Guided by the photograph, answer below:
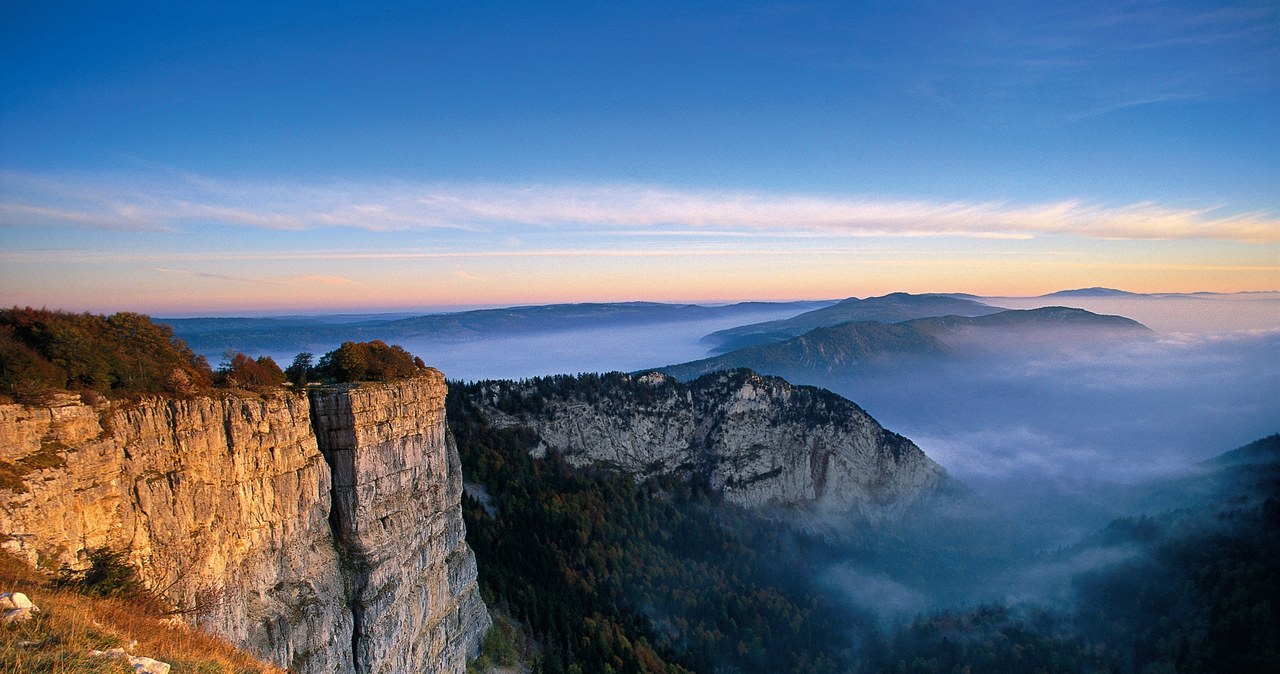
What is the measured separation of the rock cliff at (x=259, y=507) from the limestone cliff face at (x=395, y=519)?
86 mm

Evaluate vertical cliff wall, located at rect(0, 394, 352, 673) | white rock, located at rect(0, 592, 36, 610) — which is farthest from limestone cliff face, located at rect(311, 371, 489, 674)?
white rock, located at rect(0, 592, 36, 610)

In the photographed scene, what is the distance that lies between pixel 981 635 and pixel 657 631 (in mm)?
46676

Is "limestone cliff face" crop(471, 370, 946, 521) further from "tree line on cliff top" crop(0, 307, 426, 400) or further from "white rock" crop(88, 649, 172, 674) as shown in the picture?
"white rock" crop(88, 649, 172, 674)

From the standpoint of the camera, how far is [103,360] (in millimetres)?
16672

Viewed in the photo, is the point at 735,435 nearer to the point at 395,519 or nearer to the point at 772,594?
the point at 772,594

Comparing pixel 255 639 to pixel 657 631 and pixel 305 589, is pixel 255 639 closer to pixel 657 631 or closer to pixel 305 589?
pixel 305 589

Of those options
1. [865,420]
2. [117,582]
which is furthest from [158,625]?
[865,420]

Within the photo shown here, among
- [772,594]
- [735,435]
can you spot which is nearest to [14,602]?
[772,594]

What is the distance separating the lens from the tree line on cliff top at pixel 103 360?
15.1 metres

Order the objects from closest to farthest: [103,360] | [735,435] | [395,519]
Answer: [103,360], [395,519], [735,435]

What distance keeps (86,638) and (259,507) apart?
39.0 ft

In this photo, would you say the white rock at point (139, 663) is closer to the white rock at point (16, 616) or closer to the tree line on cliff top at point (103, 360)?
the white rock at point (16, 616)

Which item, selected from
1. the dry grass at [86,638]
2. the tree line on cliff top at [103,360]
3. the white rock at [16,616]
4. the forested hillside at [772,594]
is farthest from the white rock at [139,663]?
the forested hillside at [772,594]

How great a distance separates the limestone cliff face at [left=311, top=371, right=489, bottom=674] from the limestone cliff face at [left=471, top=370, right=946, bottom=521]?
197ft
